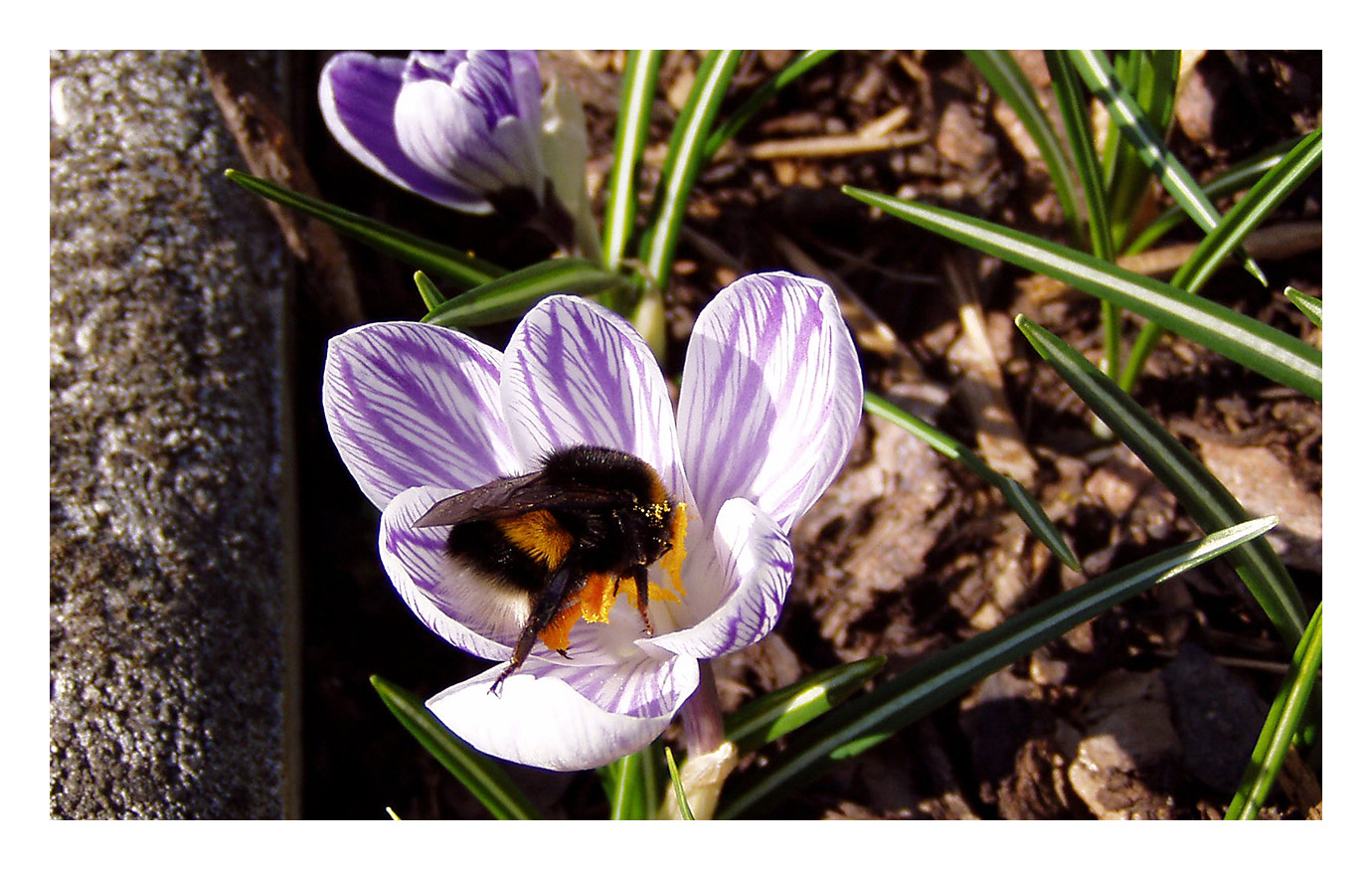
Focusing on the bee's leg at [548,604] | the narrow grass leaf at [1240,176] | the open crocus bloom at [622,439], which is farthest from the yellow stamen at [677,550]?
the narrow grass leaf at [1240,176]

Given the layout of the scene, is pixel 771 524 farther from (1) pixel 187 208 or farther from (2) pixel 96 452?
(1) pixel 187 208

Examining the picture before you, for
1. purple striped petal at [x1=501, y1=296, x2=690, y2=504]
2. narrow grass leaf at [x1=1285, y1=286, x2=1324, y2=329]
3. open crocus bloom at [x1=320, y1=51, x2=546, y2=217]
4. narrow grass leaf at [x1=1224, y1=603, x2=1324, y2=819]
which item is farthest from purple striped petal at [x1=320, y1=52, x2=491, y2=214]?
narrow grass leaf at [x1=1224, y1=603, x2=1324, y2=819]

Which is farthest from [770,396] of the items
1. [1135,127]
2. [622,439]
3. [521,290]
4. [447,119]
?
[1135,127]

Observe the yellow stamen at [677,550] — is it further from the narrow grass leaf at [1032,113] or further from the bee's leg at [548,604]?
the narrow grass leaf at [1032,113]

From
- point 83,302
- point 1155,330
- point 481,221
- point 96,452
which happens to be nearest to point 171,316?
Answer: point 83,302

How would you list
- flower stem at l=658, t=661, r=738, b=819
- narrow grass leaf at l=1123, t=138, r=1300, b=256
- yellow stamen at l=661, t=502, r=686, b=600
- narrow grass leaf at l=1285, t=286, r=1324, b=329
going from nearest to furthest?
yellow stamen at l=661, t=502, r=686, b=600, flower stem at l=658, t=661, r=738, b=819, narrow grass leaf at l=1285, t=286, r=1324, b=329, narrow grass leaf at l=1123, t=138, r=1300, b=256

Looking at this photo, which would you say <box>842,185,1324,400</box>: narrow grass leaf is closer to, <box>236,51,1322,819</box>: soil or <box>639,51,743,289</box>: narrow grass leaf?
<box>639,51,743,289</box>: narrow grass leaf
